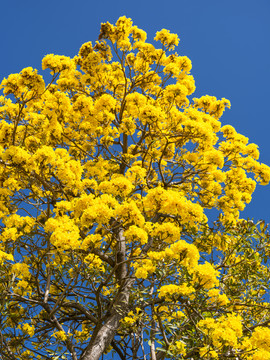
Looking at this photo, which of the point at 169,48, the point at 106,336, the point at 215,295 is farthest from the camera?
the point at 169,48

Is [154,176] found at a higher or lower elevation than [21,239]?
higher

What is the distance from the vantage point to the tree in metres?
4.62

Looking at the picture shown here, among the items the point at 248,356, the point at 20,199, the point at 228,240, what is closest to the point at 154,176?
the point at 228,240

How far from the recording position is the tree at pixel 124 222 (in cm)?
462

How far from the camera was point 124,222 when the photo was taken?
14.8 ft

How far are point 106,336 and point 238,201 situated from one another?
3628 mm

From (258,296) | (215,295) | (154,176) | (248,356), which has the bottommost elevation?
(248,356)

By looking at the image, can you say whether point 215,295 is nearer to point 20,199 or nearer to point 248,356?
point 248,356

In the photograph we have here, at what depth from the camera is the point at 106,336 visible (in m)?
5.64

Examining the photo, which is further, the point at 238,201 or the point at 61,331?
the point at 238,201

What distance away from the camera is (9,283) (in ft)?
16.9

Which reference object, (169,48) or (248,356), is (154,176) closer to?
(169,48)

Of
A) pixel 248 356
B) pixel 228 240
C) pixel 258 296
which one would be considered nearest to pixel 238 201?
pixel 228 240

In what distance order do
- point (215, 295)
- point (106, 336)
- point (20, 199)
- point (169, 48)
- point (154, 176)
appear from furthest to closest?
1. point (154, 176)
2. point (169, 48)
3. point (20, 199)
4. point (106, 336)
5. point (215, 295)
